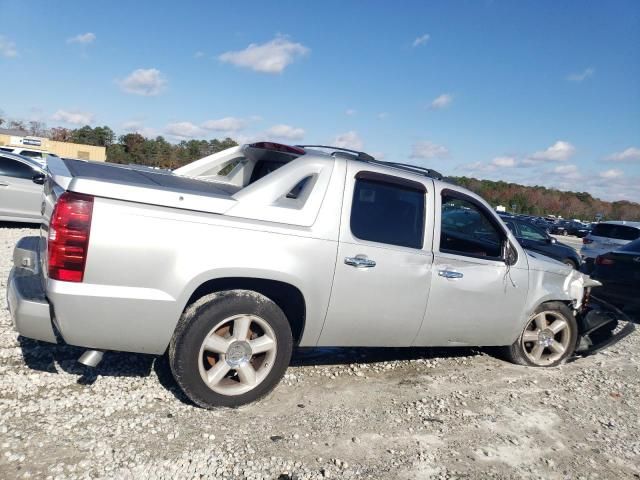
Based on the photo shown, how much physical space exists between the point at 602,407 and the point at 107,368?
421 cm

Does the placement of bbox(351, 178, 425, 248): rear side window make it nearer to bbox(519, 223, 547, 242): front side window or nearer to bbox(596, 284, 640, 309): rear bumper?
bbox(596, 284, 640, 309): rear bumper

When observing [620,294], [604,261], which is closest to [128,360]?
[620,294]

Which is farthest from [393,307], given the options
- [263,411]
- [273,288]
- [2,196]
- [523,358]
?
[2,196]

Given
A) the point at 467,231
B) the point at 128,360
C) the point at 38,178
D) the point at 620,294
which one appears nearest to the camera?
the point at 128,360

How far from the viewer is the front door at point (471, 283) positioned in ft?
13.8

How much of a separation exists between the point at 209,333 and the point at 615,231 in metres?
14.6

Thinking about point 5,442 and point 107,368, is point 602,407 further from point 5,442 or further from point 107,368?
point 5,442

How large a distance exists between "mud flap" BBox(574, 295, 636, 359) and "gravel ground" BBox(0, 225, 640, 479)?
54 centimetres

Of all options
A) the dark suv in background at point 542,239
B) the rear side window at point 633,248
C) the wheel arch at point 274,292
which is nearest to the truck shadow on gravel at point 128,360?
the wheel arch at point 274,292

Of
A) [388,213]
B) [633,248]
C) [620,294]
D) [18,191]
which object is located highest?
[388,213]

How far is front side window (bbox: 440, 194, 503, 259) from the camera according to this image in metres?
4.36

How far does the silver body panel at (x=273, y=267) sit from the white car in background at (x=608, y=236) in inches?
449

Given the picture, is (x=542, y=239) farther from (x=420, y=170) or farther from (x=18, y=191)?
(x=18, y=191)

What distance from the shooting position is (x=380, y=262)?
12.5 ft
